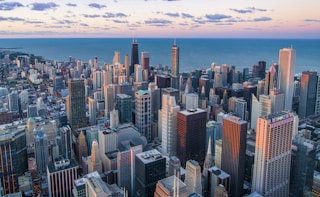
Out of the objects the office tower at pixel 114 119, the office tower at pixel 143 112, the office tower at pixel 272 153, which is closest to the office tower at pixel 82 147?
the office tower at pixel 114 119

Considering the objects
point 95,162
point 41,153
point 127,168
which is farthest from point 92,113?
point 127,168

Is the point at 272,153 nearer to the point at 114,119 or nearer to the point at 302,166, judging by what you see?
the point at 302,166

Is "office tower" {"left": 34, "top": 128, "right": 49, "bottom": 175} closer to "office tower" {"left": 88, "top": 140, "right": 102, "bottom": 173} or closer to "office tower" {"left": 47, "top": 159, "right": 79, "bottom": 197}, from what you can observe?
"office tower" {"left": 47, "top": 159, "right": 79, "bottom": 197}

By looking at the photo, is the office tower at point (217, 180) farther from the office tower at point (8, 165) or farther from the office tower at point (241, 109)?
the office tower at point (241, 109)

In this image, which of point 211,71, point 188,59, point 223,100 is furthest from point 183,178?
point 188,59

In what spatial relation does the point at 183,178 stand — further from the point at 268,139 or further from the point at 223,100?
the point at 223,100
